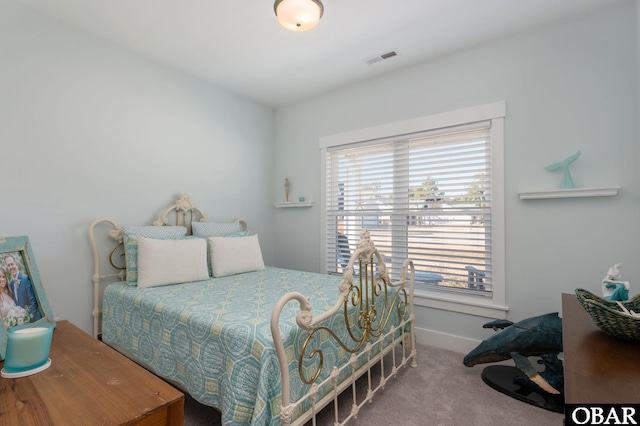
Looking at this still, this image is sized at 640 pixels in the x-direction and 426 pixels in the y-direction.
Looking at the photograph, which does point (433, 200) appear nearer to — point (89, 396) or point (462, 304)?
point (462, 304)

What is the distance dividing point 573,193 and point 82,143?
3.64m

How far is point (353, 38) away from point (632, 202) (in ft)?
7.49

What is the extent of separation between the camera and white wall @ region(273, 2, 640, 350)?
6.64ft

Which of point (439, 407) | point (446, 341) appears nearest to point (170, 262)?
point (439, 407)

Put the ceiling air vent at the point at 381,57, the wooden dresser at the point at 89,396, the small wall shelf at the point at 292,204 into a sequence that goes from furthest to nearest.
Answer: the small wall shelf at the point at 292,204 < the ceiling air vent at the point at 381,57 < the wooden dresser at the point at 89,396

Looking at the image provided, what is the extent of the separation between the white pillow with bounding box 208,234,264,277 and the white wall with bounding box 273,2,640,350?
5.50 ft

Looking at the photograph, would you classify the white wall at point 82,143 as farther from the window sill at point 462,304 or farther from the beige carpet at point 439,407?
the window sill at point 462,304

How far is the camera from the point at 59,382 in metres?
1.07

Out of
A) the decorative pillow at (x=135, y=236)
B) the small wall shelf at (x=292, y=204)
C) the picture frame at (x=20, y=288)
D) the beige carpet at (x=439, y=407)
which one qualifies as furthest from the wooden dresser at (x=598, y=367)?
the small wall shelf at (x=292, y=204)

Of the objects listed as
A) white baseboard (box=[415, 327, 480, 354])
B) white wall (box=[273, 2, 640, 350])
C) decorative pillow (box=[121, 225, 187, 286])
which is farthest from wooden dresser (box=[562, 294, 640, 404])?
decorative pillow (box=[121, 225, 187, 286])

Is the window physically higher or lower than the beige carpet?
higher

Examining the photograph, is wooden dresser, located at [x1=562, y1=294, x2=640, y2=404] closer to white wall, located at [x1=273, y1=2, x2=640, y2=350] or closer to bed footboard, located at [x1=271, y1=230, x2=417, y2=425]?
bed footboard, located at [x1=271, y1=230, x2=417, y2=425]

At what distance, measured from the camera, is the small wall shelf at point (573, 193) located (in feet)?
6.54

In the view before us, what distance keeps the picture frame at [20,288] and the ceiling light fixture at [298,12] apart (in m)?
2.00
